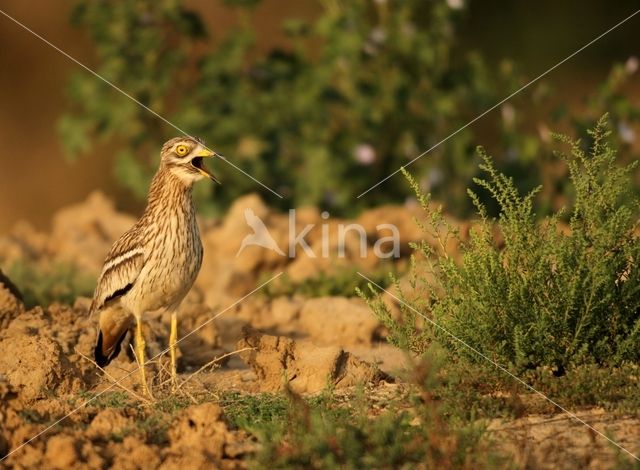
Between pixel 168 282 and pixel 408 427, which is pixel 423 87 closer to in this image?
pixel 168 282

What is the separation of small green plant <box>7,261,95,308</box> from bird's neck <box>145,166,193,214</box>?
6.07 ft

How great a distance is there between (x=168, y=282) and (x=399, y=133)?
420 centimetres

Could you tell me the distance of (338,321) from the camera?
726 centimetres

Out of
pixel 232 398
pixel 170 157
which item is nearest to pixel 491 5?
pixel 170 157

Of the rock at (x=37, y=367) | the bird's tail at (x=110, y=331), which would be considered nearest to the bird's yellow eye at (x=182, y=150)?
the bird's tail at (x=110, y=331)

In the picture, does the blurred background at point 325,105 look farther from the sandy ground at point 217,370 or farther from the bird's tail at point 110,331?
the bird's tail at point 110,331

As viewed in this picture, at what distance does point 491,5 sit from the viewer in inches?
703

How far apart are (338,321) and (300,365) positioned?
146cm

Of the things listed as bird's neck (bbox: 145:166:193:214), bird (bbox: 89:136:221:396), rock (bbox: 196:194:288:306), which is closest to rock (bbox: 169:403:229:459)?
bird (bbox: 89:136:221:396)

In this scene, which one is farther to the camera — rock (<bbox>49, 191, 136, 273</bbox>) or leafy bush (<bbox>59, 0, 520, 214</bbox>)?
leafy bush (<bbox>59, 0, 520, 214</bbox>)

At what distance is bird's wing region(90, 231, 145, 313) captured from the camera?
20.7 feet

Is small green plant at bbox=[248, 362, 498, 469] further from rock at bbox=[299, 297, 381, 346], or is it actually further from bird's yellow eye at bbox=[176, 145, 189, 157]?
rock at bbox=[299, 297, 381, 346]

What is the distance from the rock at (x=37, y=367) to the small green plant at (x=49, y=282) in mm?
2094

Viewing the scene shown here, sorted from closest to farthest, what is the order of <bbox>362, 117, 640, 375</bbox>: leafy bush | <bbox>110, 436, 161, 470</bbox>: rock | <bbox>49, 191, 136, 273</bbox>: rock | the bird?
<bbox>110, 436, 161, 470</bbox>: rock → <bbox>362, 117, 640, 375</bbox>: leafy bush → the bird → <bbox>49, 191, 136, 273</bbox>: rock
